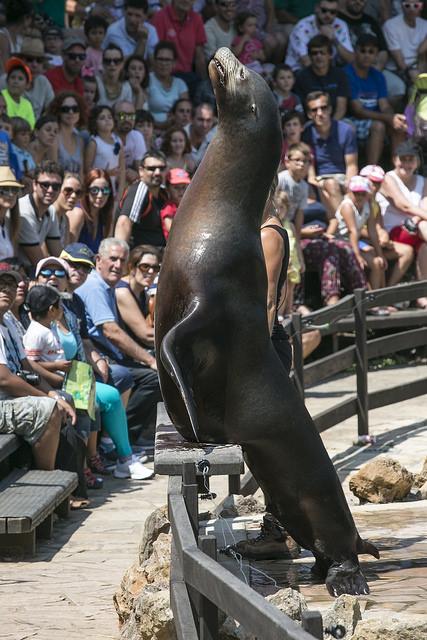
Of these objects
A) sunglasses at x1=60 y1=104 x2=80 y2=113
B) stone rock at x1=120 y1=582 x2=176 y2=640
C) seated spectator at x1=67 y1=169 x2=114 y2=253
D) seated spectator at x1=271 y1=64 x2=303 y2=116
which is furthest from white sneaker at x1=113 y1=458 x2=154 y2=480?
seated spectator at x1=271 y1=64 x2=303 y2=116

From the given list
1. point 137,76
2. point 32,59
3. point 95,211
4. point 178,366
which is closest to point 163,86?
point 137,76

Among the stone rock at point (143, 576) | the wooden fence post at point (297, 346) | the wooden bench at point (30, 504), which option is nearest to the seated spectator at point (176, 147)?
the wooden fence post at point (297, 346)

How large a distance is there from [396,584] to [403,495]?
7.35ft

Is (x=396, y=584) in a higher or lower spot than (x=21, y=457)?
higher

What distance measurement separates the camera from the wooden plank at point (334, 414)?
9414mm

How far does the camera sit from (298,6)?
1720cm

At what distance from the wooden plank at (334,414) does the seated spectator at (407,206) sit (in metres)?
3.71

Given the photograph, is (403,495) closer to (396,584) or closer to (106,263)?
(396,584)

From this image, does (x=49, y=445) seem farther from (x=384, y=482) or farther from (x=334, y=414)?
(x=334, y=414)

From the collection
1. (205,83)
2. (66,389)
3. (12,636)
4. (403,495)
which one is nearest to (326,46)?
(205,83)

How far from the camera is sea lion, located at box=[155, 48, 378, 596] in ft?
15.2

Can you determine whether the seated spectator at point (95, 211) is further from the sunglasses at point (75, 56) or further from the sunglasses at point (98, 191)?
the sunglasses at point (75, 56)

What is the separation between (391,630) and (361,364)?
635 cm

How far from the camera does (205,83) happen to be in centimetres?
1439
